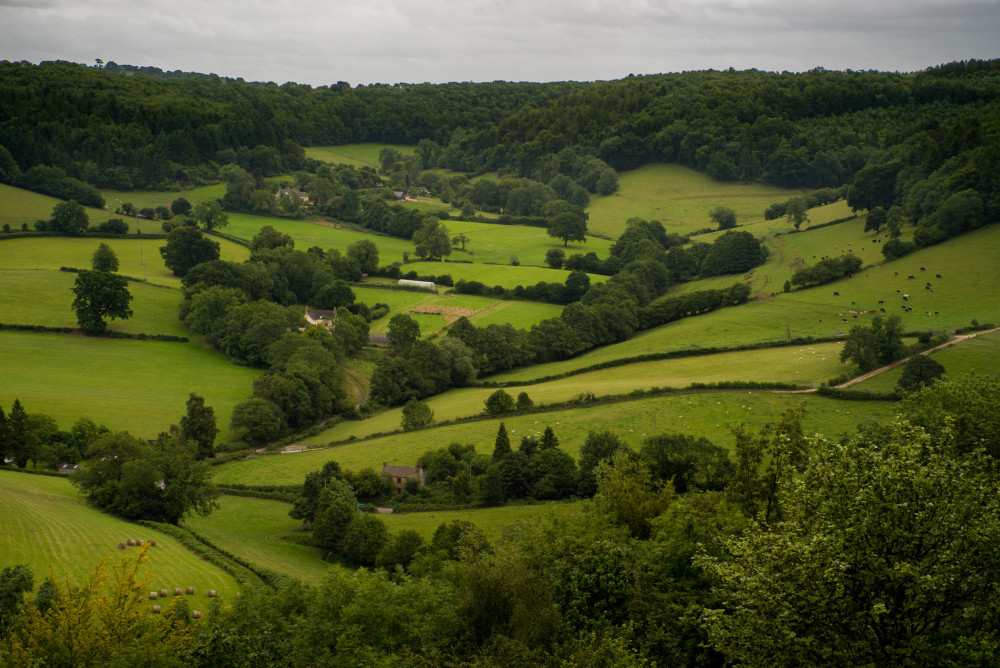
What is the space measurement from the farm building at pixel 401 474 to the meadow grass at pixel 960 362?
28.0 m

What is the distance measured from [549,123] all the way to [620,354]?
117829 mm

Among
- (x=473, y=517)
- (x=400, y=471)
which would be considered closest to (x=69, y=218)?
(x=400, y=471)

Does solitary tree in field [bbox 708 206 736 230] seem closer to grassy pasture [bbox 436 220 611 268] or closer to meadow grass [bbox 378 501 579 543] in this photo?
grassy pasture [bbox 436 220 611 268]

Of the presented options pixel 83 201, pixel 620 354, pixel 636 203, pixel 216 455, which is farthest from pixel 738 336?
pixel 83 201

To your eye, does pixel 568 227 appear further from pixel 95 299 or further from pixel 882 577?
pixel 882 577

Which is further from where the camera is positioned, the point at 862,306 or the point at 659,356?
the point at 862,306

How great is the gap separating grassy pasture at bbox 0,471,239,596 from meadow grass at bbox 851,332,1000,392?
40.0m

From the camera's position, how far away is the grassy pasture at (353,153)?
172250mm

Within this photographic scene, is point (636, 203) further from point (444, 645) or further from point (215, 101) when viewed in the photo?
point (444, 645)

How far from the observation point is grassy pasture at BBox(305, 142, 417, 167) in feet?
565

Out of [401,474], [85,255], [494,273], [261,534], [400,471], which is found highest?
[85,255]

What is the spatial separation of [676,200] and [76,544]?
12105 centimetres

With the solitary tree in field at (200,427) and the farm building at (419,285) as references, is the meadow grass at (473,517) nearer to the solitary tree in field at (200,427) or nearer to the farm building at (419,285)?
the solitary tree in field at (200,427)

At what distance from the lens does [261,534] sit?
3997 cm
